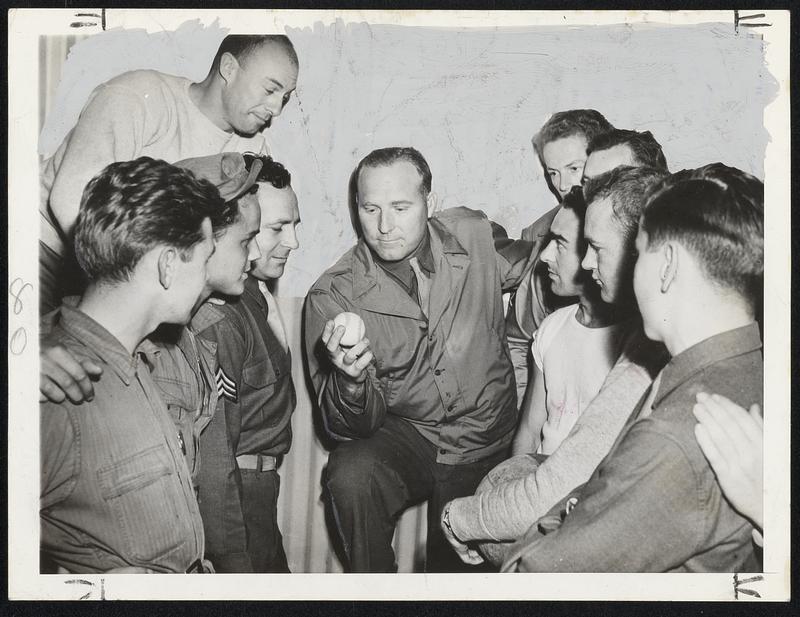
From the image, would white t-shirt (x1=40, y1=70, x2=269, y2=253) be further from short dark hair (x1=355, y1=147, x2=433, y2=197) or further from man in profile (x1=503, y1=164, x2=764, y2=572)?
man in profile (x1=503, y1=164, x2=764, y2=572)

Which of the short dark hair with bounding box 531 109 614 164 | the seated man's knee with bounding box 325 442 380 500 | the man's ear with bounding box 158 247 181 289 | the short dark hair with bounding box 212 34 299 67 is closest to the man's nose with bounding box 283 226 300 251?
the man's ear with bounding box 158 247 181 289

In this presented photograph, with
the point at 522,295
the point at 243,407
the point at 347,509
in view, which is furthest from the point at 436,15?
the point at 347,509

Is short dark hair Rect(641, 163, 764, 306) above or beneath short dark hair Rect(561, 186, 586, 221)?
beneath

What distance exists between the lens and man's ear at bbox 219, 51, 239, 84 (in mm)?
2299

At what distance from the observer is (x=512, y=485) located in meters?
2.21

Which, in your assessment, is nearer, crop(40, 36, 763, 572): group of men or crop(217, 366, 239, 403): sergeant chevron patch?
crop(40, 36, 763, 572): group of men

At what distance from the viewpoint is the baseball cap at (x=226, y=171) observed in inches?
89.0

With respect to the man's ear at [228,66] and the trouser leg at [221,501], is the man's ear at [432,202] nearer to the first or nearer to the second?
the man's ear at [228,66]

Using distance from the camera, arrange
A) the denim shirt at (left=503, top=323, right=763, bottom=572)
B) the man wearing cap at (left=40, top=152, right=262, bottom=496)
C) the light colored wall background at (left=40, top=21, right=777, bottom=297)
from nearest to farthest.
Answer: the denim shirt at (left=503, top=323, right=763, bottom=572) < the man wearing cap at (left=40, top=152, right=262, bottom=496) < the light colored wall background at (left=40, top=21, right=777, bottom=297)

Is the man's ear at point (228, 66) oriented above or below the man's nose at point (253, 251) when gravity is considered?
above

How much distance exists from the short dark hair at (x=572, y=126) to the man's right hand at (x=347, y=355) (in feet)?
2.20

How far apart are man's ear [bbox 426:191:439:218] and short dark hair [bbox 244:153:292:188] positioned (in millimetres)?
351

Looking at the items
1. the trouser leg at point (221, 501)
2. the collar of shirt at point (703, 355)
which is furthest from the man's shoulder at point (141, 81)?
the collar of shirt at point (703, 355)

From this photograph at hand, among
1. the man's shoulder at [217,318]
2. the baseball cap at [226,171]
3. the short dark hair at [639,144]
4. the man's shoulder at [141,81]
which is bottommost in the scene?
the man's shoulder at [217,318]
